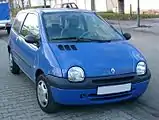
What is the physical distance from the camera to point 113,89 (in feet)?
17.4

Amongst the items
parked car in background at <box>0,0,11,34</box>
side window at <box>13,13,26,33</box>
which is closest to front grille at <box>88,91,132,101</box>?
side window at <box>13,13,26,33</box>

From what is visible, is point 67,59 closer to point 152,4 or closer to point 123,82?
point 123,82

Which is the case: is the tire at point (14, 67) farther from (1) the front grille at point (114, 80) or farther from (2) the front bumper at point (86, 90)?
(1) the front grille at point (114, 80)

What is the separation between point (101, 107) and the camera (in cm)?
586

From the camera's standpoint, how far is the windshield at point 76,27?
6.18 m

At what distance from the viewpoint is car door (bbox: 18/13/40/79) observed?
6318 millimetres

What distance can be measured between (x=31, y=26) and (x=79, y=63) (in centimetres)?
199

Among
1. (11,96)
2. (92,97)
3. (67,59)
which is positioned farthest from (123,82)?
(11,96)

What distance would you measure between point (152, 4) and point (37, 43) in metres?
26.2

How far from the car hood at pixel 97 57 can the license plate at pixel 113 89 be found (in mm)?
186

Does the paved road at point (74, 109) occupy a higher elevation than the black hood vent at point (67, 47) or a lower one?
lower

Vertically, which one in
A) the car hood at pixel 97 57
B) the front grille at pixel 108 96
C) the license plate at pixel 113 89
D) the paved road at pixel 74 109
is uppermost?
the car hood at pixel 97 57

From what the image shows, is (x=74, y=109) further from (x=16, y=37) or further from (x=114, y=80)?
(x=16, y=37)

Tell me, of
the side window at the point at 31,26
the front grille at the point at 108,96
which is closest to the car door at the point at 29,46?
the side window at the point at 31,26
